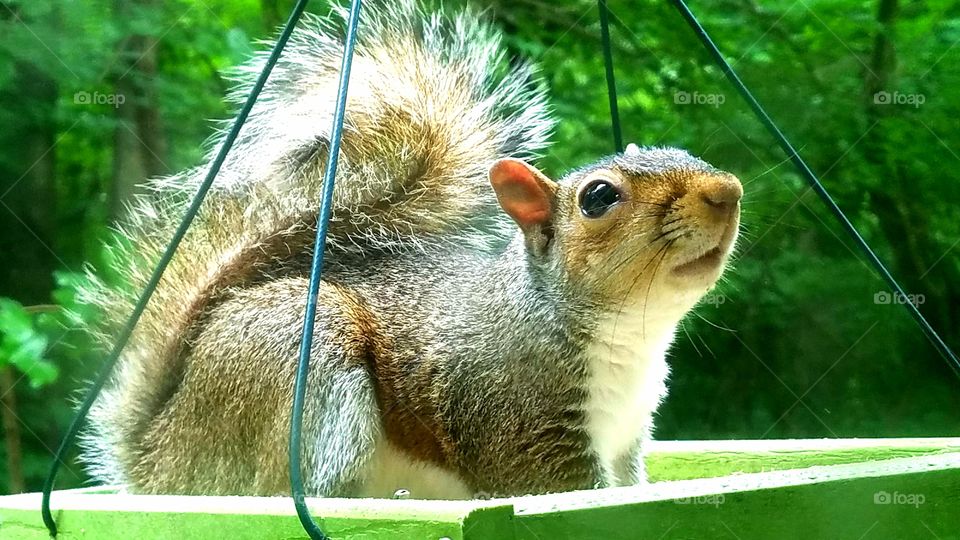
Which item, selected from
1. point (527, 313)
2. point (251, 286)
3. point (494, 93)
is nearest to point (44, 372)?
point (251, 286)

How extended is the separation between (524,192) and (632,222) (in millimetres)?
203

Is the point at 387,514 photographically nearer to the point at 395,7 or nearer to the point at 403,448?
the point at 403,448

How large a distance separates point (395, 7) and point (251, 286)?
29.9 inches

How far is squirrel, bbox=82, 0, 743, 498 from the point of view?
1602mm

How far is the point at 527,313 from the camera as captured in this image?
1736 mm

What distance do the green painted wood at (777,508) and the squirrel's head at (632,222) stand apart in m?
0.48

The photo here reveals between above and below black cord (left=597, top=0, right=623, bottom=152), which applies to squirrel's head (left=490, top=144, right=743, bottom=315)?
below

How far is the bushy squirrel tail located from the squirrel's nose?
0.62 m

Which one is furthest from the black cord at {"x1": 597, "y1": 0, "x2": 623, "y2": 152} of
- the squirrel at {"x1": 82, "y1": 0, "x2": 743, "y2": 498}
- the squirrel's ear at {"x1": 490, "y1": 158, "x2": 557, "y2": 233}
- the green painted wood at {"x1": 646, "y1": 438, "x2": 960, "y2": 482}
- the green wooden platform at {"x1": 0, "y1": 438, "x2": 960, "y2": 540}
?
the green wooden platform at {"x1": 0, "y1": 438, "x2": 960, "y2": 540}

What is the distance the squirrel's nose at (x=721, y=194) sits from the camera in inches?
60.4

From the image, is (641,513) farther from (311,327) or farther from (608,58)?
(608,58)

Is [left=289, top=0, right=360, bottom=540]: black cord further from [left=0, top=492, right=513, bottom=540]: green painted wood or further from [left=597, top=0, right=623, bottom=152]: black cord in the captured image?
[left=597, top=0, right=623, bottom=152]: black cord

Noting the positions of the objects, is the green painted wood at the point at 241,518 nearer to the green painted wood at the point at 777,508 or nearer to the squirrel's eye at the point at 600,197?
the green painted wood at the point at 777,508

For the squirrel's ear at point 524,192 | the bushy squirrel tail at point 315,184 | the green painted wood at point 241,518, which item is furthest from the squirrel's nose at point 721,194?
the green painted wood at point 241,518
